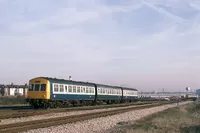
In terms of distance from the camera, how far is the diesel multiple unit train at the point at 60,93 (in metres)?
32.2

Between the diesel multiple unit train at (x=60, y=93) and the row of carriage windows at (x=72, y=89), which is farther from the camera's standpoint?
the row of carriage windows at (x=72, y=89)

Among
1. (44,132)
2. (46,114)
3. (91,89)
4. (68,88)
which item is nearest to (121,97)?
(91,89)

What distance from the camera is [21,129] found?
1452cm

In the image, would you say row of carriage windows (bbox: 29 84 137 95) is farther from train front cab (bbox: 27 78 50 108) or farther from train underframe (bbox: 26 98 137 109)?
train underframe (bbox: 26 98 137 109)

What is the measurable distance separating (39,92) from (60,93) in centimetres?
251

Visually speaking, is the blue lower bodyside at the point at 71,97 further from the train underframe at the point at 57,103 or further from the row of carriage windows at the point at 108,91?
the row of carriage windows at the point at 108,91

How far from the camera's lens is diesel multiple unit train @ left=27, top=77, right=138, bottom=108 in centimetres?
3225

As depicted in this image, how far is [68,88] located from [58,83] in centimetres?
223

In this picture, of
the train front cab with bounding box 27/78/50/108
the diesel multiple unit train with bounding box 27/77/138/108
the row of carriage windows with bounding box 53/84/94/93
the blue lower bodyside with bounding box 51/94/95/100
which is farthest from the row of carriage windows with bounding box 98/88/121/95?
the train front cab with bounding box 27/78/50/108

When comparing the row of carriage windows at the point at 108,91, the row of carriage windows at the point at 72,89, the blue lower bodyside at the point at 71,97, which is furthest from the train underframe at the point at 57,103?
the row of carriage windows at the point at 108,91

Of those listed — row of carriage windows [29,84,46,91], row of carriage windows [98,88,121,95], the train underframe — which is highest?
row of carriage windows [29,84,46,91]

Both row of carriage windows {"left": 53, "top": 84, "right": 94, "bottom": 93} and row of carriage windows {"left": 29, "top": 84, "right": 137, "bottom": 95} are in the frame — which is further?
row of carriage windows {"left": 53, "top": 84, "right": 94, "bottom": 93}

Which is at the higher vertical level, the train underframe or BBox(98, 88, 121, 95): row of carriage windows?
BBox(98, 88, 121, 95): row of carriage windows

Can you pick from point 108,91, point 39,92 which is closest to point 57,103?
point 39,92
